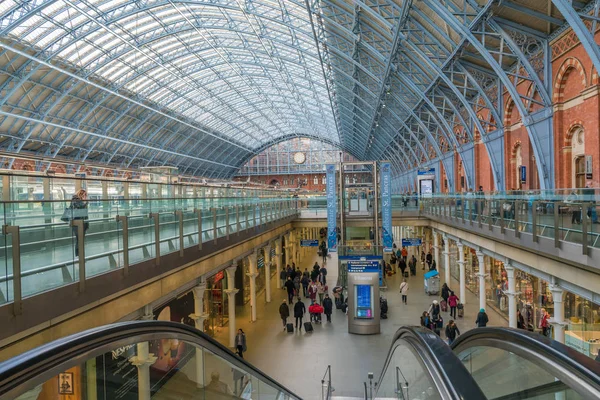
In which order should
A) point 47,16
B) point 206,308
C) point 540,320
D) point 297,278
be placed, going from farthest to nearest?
point 47,16 → point 297,278 → point 206,308 → point 540,320

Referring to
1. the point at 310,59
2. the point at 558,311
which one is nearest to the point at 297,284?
the point at 558,311

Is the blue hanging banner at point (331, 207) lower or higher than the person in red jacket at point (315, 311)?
higher

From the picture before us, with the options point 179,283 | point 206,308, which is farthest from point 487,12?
point 206,308

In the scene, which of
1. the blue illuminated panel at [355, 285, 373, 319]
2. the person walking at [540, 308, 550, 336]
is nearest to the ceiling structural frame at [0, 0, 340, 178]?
the blue illuminated panel at [355, 285, 373, 319]

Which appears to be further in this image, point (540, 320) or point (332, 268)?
point (332, 268)

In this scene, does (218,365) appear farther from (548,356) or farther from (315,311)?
(315,311)

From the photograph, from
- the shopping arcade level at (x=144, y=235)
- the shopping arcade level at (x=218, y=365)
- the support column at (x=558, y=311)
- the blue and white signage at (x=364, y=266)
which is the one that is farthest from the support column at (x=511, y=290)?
the shopping arcade level at (x=218, y=365)

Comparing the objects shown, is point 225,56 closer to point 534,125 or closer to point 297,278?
point 297,278

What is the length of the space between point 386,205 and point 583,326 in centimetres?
1042

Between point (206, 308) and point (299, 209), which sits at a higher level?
point (299, 209)

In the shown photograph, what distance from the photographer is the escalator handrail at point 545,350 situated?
109 inches

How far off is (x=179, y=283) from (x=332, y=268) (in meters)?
26.0

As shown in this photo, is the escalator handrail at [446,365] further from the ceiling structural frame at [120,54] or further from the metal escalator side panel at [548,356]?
the ceiling structural frame at [120,54]

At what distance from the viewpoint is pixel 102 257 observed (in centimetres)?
652
